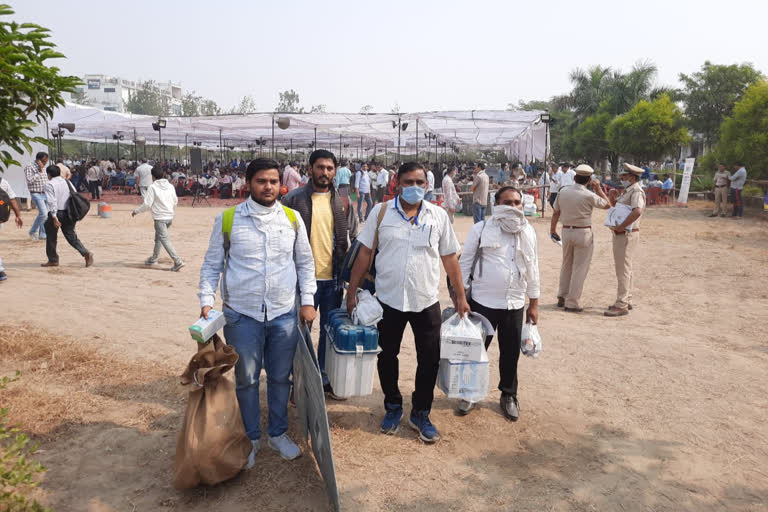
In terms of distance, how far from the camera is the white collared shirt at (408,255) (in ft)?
11.6

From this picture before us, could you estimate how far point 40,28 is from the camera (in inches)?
109

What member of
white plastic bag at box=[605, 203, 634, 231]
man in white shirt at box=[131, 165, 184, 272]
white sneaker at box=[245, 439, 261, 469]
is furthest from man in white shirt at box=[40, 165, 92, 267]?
white plastic bag at box=[605, 203, 634, 231]

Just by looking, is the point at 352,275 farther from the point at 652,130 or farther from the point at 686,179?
the point at 652,130

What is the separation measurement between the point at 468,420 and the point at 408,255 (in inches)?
→ 53.9

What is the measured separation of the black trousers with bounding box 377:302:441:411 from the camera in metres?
3.63

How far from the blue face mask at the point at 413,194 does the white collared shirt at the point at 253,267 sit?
747mm

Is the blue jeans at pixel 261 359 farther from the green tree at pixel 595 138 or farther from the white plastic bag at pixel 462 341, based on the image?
the green tree at pixel 595 138

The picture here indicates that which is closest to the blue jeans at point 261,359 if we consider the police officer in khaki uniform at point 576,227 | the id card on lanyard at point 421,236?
the id card on lanyard at point 421,236

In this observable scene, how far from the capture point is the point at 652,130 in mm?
31359

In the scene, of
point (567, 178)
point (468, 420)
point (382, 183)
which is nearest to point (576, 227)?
point (468, 420)

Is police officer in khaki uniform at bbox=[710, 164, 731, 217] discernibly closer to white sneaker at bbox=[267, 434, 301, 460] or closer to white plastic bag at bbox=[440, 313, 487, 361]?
white plastic bag at bbox=[440, 313, 487, 361]

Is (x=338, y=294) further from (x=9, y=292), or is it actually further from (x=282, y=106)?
(x=282, y=106)

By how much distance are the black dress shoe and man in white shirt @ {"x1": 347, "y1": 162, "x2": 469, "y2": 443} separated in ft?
2.17

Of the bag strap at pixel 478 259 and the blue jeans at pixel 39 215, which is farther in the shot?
the blue jeans at pixel 39 215
